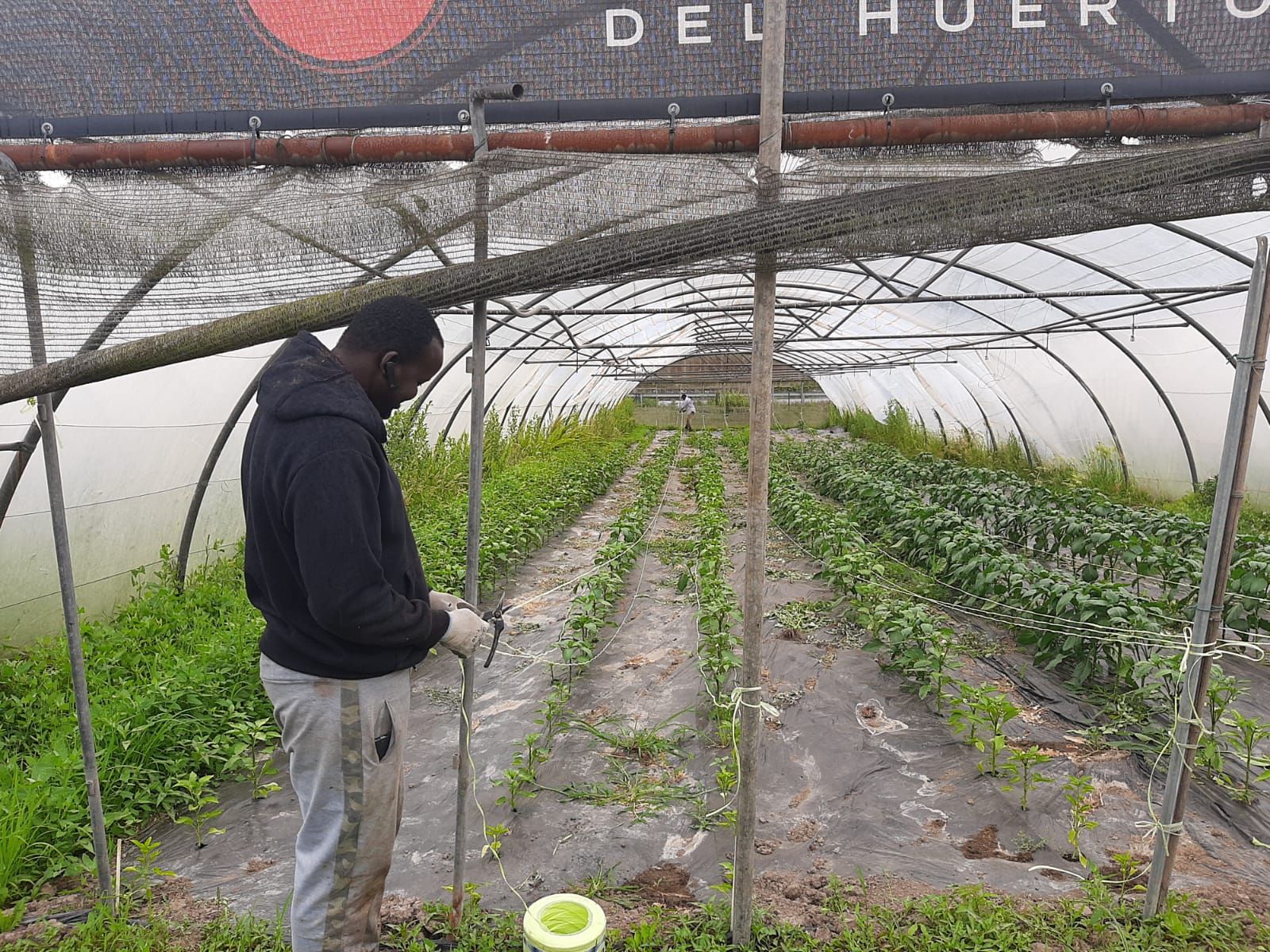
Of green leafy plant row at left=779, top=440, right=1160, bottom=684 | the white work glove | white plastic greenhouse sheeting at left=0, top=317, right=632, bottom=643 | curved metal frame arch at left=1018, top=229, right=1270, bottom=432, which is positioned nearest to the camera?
the white work glove

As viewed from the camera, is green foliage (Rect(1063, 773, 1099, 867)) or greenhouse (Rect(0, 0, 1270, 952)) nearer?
greenhouse (Rect(0, 0, 1270, 952))

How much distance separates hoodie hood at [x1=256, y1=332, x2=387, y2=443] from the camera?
172 centimetres

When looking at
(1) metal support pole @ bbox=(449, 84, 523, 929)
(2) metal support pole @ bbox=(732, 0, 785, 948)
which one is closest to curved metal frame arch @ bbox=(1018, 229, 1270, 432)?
(2) metal support pole @ bbox=(732, 0, 785, 948)

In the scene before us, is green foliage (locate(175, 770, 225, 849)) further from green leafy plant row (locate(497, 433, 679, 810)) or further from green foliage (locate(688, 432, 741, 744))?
green foliage (locate(688, 432, 741, 744))

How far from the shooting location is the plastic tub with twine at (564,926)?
1950 mm

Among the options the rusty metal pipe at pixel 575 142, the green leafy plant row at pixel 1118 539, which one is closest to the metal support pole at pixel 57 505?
the rusty metal pipe at pixel 575 142

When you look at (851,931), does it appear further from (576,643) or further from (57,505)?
(57,505)

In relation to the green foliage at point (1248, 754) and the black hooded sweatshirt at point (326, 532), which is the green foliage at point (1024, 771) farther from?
the black hooded sweatshirt at point (326, 532)

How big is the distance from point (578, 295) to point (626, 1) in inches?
283

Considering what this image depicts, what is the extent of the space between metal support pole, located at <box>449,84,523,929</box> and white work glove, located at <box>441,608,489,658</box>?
213mm

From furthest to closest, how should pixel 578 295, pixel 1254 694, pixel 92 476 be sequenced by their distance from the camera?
pixel 578 295
pixel 92 476
pixel 1254 694

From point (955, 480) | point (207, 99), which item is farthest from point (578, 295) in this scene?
point (207, 99)

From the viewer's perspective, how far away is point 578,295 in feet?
31.2

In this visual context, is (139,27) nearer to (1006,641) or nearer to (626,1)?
(626,1)
